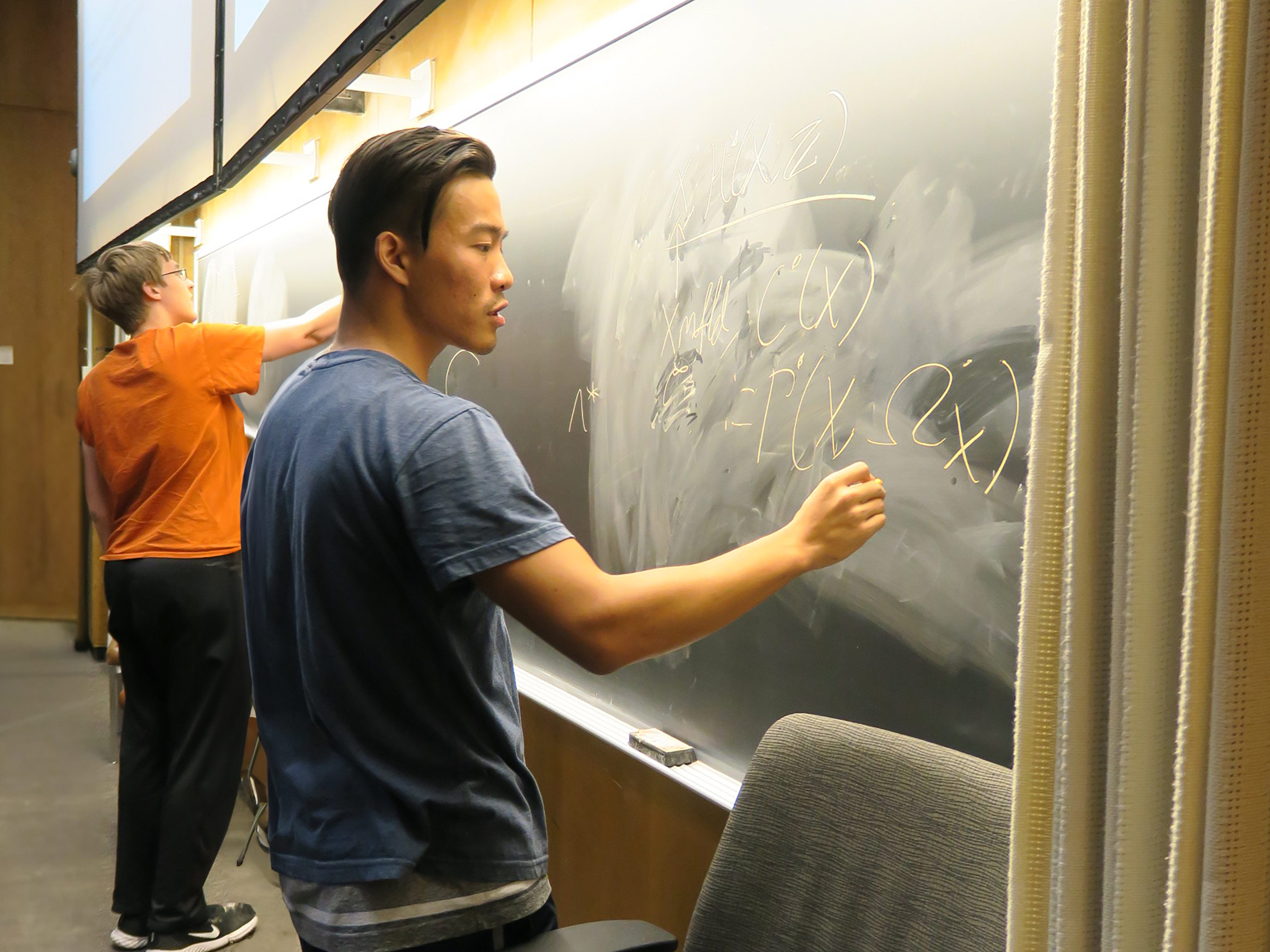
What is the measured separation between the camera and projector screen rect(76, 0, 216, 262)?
121 inches

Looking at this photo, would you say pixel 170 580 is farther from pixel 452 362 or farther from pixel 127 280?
pixel 452 362

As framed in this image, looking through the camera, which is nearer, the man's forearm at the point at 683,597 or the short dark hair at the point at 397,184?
the man's forearm at the point at 683,597

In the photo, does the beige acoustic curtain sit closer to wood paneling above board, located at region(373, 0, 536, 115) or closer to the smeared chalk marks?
wood paneling above board, located at region(373, 0, 536, 115)

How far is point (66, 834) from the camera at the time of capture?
11.5 feet

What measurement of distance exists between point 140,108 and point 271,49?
169cm

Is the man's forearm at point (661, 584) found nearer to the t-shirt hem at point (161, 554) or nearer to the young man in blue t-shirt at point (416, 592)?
the young man in blue t-shirt at point (416, 592)

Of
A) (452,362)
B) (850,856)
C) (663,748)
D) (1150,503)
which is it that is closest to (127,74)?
(452,362)

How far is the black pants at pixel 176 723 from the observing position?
107 inches

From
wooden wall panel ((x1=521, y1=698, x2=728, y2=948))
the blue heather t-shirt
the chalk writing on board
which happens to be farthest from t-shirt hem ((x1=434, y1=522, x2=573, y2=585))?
wooden wall panel ((x1=521, y1=698, x2=728, y2=948))

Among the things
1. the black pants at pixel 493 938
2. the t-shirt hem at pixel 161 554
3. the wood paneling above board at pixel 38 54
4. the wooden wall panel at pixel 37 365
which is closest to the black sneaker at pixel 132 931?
the t-shirt hem at pixel 161 554

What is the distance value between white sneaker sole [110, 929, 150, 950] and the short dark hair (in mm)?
2320

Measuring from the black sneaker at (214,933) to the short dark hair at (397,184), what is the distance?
2.27 metres

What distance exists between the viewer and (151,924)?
8.88 ft

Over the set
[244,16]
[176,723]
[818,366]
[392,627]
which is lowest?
[176,723]
